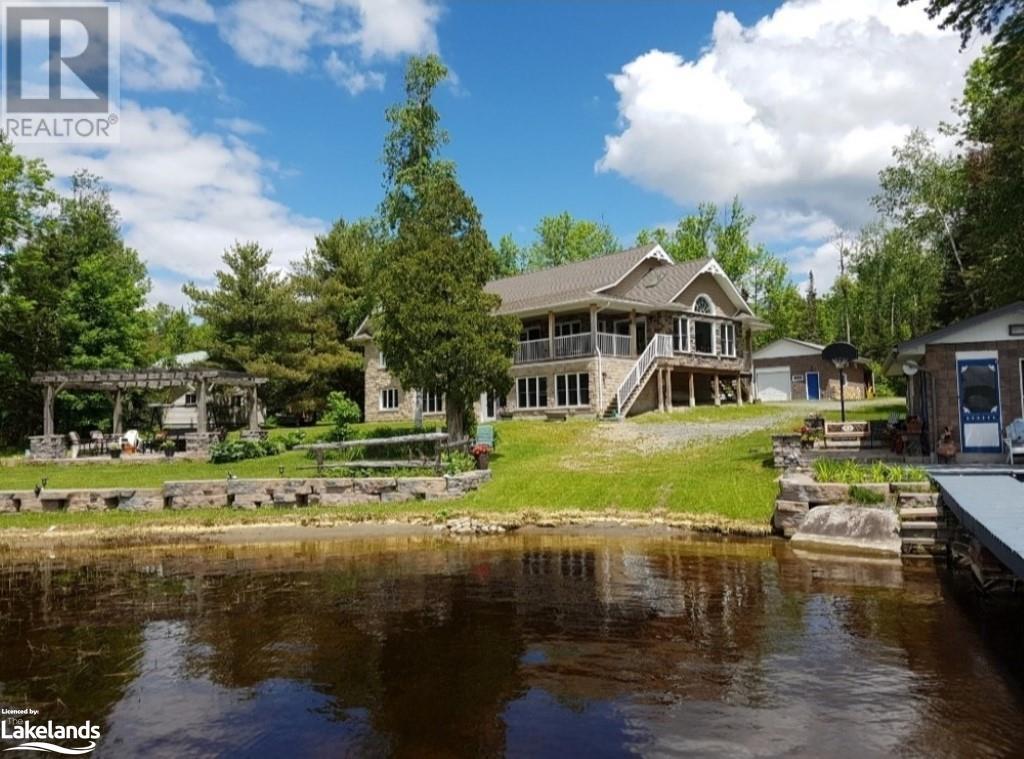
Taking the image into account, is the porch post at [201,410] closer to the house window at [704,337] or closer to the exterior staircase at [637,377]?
the exterior staircase at [637,377]

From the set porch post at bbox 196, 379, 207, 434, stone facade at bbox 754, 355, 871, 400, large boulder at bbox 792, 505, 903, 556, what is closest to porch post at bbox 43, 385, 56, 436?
porch post at bbox 196, 379, 207, 434

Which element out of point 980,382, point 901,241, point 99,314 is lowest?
point 980,382

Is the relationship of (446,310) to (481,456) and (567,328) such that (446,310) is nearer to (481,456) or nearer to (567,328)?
(481,456)

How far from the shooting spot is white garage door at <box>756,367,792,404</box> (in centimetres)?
4250

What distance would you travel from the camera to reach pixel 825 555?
11.7 m

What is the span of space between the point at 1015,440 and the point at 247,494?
54.7 ft

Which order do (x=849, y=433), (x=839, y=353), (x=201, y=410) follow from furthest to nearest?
(x=201, y=410) → (x=839, y=353) → (x=849, y=433)

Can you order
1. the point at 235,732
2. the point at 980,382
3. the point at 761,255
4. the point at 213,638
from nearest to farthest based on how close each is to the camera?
the point at 235,732 < the point at 213,638 < the point at 980,382 < the point at 761,255

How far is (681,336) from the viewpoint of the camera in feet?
106

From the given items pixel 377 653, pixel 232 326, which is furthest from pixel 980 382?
pixel 232 326

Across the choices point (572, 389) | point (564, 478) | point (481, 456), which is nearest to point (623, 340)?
point (572, 389)

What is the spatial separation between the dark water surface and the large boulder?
2.01 feet

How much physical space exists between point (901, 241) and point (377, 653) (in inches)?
1582

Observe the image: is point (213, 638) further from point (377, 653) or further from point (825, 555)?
point (825, 555)
